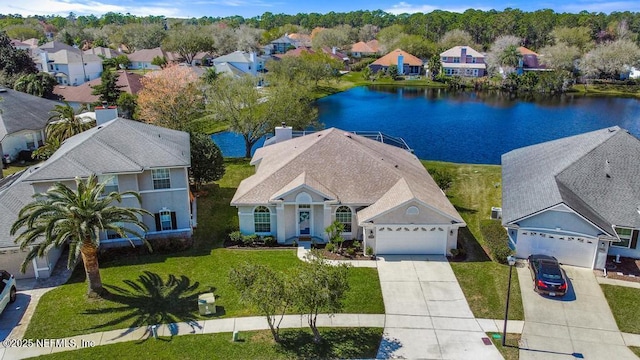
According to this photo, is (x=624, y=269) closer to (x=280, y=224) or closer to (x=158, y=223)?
(x=280, y=224)

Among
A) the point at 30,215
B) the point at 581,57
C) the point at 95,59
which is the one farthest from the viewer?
the point at 581,57

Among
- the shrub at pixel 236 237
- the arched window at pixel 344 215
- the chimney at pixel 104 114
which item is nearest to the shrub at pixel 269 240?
the shrub at pixel 236 237

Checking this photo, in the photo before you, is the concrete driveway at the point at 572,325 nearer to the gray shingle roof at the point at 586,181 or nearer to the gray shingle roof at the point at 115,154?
the gray shingle roof at the point at 586,181

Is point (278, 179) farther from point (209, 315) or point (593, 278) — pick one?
point (593, 278)

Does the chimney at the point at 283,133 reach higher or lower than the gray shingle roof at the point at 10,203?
higher

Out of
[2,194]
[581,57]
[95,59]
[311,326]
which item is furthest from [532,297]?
[581,57]

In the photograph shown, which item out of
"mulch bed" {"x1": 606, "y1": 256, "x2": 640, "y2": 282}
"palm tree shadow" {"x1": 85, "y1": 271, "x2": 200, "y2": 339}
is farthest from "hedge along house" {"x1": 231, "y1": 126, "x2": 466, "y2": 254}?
"mulch bed" {"x1": 606, "y1": 256, "x2": 640, "y2": 282}

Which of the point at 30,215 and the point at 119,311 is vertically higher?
the point at 30,215
